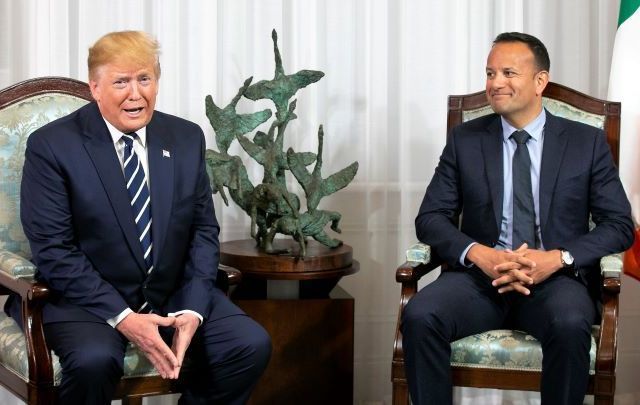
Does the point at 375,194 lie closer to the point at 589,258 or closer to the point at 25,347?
the point at 589,258

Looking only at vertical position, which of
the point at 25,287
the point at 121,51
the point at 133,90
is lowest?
the point at 25,287

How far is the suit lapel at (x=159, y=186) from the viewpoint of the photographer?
9.45 ft

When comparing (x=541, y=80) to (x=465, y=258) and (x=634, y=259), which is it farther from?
(x=634, y=259)

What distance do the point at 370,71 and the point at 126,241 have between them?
158 centimetres

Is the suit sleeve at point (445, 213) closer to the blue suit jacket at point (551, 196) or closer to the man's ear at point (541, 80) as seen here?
the blue suit jacket at point (551, 196)

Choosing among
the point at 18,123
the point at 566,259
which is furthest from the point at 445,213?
the point at 18,123

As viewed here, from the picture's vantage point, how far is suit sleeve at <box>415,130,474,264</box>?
3.22 meters

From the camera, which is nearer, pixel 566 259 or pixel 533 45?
pixel 566 259

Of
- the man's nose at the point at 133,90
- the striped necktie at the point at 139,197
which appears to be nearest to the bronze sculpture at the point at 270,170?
the striped necktie at the point at 139,197

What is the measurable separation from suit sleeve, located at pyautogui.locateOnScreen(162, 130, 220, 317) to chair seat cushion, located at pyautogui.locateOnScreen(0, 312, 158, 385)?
19 cm

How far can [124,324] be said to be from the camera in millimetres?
2730

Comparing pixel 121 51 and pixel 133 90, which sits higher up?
pixel 121 51

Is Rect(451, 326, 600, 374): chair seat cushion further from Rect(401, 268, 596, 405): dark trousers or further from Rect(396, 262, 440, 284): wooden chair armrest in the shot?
Rect(396, 262, 440, 284): wooden chair armrest

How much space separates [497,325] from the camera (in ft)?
10.1
